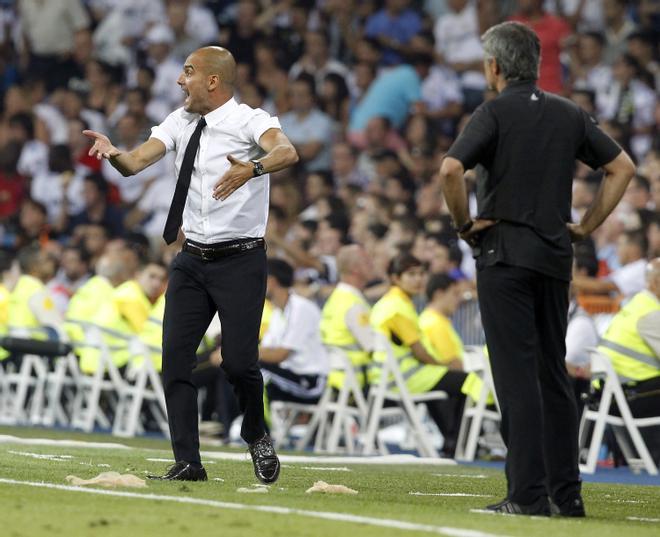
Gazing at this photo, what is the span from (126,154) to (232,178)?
2.52 feet

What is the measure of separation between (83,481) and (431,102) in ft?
43.3

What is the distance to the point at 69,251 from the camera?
2058 centimetres

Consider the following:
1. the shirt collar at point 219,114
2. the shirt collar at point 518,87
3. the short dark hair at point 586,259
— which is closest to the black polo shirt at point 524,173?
the shirt collar at point 518,87

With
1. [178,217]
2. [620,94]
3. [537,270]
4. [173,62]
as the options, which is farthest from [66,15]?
[537,270]

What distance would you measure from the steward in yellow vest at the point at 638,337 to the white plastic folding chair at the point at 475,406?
48.9 inches

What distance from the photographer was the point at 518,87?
24.5ft

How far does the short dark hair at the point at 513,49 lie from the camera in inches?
292

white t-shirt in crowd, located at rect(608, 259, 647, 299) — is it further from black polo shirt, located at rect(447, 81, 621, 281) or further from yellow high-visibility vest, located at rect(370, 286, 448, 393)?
black polo shirt, located at rect(447, 81, 621, 281)

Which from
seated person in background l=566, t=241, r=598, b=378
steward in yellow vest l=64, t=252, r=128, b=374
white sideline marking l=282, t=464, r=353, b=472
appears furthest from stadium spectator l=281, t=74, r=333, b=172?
white sideline marking l=282, t=464, r=353, b=472

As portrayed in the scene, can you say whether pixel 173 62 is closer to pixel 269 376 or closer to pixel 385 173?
Answer: pixel 385 173

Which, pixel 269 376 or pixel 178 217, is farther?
pixel 269 376

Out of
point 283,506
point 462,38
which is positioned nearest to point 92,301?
point 462,38

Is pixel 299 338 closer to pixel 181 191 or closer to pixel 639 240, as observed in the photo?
pixel 639 240

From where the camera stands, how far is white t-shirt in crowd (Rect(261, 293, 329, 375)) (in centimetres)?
1580
